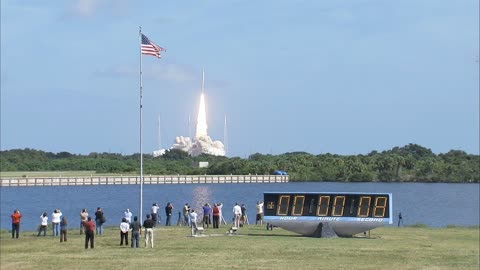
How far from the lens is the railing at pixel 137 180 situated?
17288 centimetres

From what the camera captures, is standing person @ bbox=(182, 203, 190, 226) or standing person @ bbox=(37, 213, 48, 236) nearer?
standing person @ bbox=(37, 213, 48, 236)

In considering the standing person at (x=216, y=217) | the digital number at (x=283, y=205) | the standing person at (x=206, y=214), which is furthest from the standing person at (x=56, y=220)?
the digital number at (x=283, y=205)

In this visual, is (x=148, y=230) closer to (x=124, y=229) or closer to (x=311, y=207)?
(x=124, y=229)

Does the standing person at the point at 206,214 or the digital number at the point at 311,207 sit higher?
the digital number at the point at 311,207

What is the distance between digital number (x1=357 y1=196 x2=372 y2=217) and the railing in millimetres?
132598

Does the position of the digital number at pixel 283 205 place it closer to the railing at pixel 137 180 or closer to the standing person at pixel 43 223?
the standing person at pixel 43 223

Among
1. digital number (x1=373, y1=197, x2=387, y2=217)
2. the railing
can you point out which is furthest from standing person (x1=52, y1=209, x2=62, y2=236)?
the railing

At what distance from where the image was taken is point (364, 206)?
153 feet

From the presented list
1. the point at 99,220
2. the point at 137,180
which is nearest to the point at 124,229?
the point at 99,220

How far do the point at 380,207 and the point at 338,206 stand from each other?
82.6 inches

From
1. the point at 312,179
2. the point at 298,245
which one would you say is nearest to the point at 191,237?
the point at 298,245

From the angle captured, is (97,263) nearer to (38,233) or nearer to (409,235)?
(38,233)

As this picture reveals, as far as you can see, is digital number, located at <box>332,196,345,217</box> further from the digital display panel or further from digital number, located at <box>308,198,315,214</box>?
digital number, located at <box>308,198,315,214</box>

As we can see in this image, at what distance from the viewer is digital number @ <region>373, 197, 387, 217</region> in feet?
152
